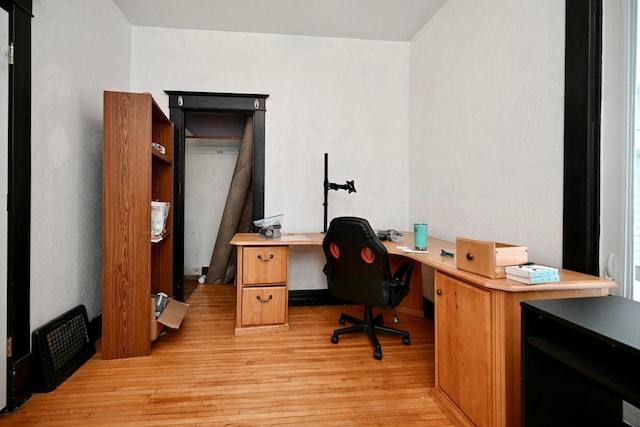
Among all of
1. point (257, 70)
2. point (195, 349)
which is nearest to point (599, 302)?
point (195, 349)

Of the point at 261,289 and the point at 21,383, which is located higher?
the point at 261,289

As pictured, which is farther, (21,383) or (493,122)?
(493,122)

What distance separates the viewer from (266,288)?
226cm

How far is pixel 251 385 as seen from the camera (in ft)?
5.31

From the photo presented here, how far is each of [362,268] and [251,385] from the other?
942mm

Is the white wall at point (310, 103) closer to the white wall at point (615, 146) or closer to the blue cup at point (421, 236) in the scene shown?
the blue cup at point (421, 236)

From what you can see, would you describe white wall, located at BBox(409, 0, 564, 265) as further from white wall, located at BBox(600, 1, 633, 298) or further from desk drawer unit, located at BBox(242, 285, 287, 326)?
desk drawer unit, located at BBox(242, 285, 287, 326)

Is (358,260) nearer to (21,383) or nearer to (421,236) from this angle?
(421,236)

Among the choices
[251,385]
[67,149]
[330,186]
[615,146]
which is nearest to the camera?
[615,146]

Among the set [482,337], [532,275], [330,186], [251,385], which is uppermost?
[330,186]

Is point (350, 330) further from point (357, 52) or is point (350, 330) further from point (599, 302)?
point (357, 52)

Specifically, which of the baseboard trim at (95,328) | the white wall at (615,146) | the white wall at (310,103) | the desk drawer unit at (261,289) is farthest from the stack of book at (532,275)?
the baseboard trim at (95,328)

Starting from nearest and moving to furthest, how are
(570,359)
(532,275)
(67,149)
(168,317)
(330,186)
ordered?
1. (570,359)
2. (532,275)
3. (67,149)
4. (168,317)
5. (330,186)

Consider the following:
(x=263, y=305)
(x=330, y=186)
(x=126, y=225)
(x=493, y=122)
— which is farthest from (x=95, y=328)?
(x=493, y=122)
